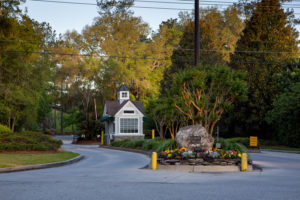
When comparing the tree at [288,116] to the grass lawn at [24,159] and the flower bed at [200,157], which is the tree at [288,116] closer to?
the flower bed at [200,157]

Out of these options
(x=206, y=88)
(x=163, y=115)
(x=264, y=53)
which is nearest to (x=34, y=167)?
(x=206, y=88)

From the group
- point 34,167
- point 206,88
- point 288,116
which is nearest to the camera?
point 34,167

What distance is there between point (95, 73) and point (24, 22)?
26.8 m

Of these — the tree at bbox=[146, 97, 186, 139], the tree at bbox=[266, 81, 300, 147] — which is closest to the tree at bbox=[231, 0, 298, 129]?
the tree at bbox=[266, 81, 300, 147]

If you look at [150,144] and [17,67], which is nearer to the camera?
[150,144]

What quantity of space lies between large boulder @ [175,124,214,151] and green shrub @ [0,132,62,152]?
11214 millimetres

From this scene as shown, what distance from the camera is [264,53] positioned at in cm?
4400

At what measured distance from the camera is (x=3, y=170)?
16.7 metres

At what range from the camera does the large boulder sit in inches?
787

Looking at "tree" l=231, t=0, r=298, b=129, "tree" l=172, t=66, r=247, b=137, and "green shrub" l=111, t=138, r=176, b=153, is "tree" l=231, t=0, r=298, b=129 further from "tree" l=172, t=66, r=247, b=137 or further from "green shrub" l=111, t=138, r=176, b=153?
"tree" l=172, t=66, r=247, b=137

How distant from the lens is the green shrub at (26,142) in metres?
27.0

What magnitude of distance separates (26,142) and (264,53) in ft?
88.5

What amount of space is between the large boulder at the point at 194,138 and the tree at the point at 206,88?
3.43ft

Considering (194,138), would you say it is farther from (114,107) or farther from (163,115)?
(114,107)
